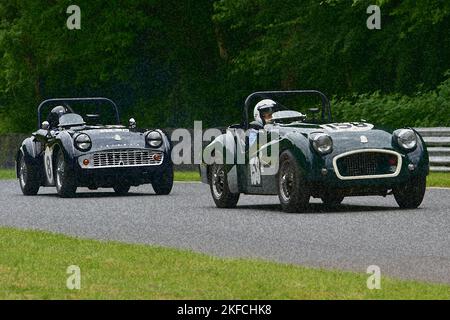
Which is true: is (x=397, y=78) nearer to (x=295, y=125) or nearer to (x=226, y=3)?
(x=226, y=3)

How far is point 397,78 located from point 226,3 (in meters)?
7.34

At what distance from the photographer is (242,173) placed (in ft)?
59.0

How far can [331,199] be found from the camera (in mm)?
17141

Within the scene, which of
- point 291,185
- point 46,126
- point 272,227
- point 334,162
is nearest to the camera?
point 272,227

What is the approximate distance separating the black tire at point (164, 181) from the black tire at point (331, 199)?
13.7 feet

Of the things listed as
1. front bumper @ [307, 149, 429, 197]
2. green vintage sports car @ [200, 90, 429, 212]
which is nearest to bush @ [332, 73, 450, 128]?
green vintage sports car @ [200, 90, 429, 212]

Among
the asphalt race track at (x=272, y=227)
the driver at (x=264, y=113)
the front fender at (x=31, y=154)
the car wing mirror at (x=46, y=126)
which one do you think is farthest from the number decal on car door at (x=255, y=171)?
the front fender at (x=31, y=154)

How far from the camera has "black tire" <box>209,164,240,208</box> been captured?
60.6ft

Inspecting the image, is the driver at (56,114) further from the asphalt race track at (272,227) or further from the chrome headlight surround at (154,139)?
the chrome headlight surround at (154,139)

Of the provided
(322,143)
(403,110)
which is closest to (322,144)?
(322,143)

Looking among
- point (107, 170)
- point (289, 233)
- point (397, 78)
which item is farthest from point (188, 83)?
point (289, 233)

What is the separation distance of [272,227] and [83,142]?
7.06 metres

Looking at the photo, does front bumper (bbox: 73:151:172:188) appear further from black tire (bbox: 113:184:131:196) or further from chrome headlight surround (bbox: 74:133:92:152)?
black tire (bbox: 113:184:131:196)

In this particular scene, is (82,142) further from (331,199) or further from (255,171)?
(331,199)
